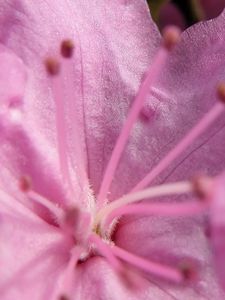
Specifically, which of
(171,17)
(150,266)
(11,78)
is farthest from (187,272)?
(171,17)

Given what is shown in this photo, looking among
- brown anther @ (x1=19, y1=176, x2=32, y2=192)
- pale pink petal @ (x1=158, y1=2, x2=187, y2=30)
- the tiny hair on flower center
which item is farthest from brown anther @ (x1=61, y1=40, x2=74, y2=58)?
pale pink petal @ (x1=158, y1=2, x2=187, y2=30)

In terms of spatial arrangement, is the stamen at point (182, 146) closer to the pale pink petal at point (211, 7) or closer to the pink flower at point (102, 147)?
the pink flower at point (102, 147)

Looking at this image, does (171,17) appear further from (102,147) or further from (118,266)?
(118,266)

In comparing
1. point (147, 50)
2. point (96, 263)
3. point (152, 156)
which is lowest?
point (96, 263)

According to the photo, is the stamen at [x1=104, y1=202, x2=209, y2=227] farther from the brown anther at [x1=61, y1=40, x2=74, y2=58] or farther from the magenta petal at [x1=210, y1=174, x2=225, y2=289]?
the brown anther at [x1=61, y1=40, x2=74, y2=58]

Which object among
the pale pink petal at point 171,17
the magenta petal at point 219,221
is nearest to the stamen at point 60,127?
the magenta petal at point 219,221

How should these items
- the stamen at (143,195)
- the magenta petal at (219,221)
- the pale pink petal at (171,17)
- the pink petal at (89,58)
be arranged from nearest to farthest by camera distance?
the magenta petal at (219,221) < the stamen at (143,195) < the pink petal at (89,58) < the pale pink petal at (171,17)

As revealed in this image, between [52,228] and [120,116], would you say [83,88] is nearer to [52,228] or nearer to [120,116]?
[120,116]

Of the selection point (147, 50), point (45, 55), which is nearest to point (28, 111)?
point (45, 55)
